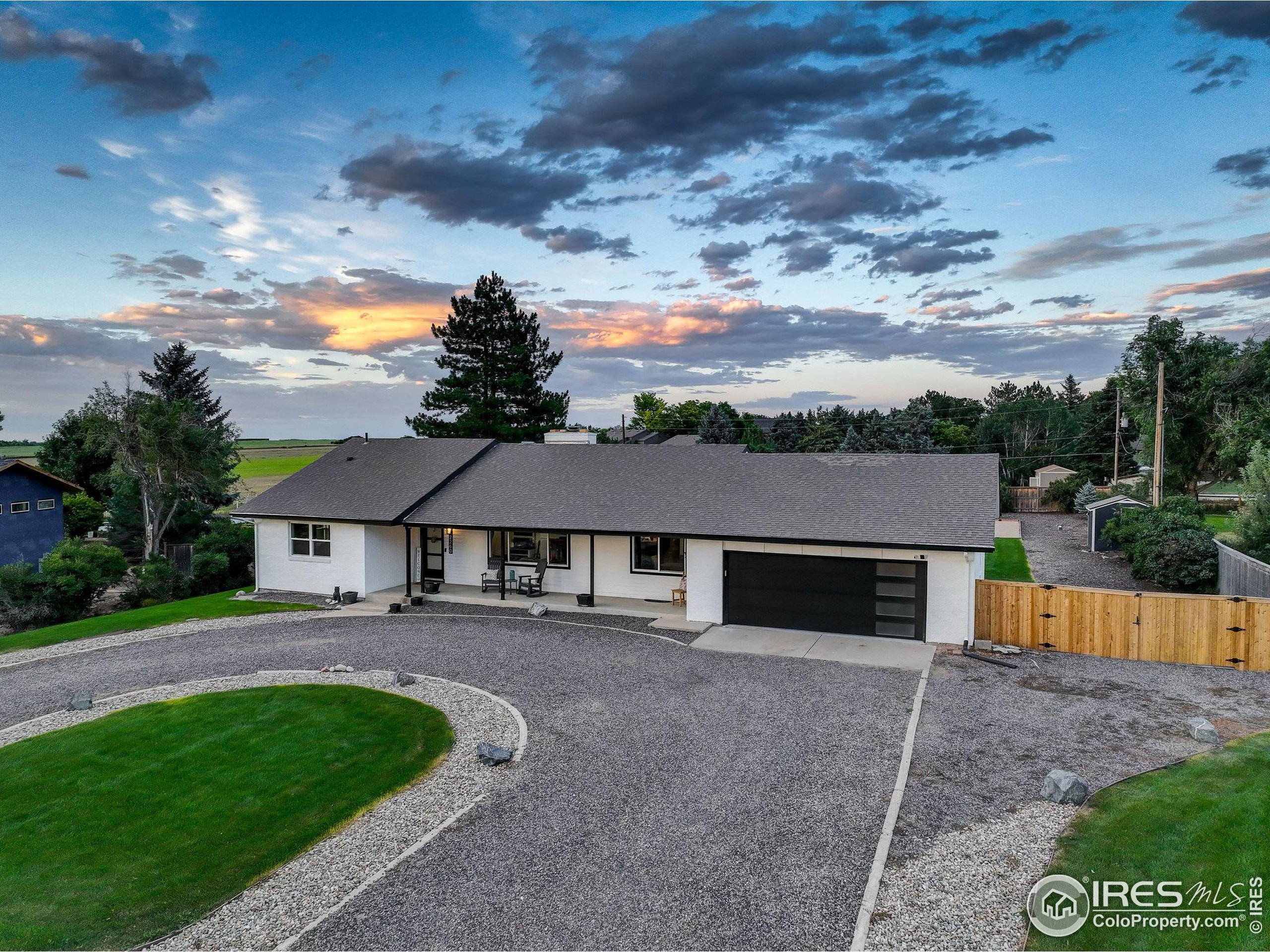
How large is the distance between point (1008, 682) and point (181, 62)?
69.7 ft

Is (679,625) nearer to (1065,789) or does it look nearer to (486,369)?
(1065,789)

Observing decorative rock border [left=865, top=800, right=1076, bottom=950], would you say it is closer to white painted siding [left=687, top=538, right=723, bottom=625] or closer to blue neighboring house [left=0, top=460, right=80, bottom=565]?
white painted siding [left=687, top=538, right=723, bottom=625]

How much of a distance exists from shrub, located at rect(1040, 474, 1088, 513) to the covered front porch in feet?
133

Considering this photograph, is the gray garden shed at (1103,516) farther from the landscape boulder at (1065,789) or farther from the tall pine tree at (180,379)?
the tall pine tree at (180,379)

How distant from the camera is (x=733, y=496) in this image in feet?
57.3

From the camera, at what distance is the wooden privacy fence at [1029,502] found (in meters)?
48.5

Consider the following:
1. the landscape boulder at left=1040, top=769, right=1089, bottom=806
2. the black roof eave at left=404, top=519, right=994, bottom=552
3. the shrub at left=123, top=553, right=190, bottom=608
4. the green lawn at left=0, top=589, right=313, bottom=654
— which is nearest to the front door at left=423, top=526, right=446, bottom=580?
the black roof eave at left=404, top=519, right=994, bottom=552

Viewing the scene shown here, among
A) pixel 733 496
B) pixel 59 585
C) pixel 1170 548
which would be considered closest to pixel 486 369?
pixel 59 585

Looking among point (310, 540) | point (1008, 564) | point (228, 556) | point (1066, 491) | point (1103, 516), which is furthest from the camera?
point (1066, 491)

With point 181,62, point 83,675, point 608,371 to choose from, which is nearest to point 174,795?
point 83,675

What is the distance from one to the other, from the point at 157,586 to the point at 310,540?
7.74 m

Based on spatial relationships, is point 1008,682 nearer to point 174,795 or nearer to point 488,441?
point 174,795

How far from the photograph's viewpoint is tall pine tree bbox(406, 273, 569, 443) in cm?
4303

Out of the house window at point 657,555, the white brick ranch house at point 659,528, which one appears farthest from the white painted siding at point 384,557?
the house window at point 657,555
